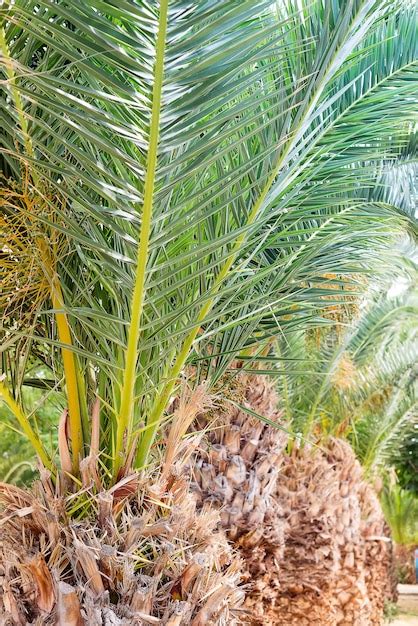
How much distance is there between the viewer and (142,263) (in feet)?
7.83

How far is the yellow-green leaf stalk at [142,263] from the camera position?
1.91 m

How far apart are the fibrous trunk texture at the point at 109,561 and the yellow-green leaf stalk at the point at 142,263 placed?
19 centimetres

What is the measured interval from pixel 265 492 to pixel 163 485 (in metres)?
2.98

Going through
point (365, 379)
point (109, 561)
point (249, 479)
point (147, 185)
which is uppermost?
point (147, 185)

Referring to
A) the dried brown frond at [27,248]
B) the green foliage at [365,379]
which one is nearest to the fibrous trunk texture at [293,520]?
the green foliage at [365,379]

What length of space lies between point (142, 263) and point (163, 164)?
31 cm

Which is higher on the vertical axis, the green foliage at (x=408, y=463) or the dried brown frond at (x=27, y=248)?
the dried brown frond at (x=27, y=248)

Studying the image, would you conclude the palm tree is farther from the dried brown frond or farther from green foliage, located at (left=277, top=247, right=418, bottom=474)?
green foliage, located at (left=277, top=247, right=418, bottom=474)

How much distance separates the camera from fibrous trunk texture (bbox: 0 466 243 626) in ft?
8.42

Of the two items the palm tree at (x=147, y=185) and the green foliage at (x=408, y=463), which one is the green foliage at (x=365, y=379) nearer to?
the green foliage at (x=408, y=463)

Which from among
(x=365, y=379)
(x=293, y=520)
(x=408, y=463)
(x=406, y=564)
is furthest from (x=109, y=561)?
(x=406, y=564)

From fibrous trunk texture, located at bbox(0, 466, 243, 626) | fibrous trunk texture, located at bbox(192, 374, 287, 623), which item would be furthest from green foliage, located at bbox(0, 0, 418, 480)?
fibrous trunk texture, located at bbox(192, 374, 287, 623)

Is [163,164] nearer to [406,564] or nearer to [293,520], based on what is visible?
[293,520]

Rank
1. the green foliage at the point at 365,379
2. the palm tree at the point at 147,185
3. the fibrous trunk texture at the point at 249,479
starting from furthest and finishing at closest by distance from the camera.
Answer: the green foliage at the point at 365,379
the fibrous trunk texture at the point at 249,479
the palm tree at the point at 147,185
